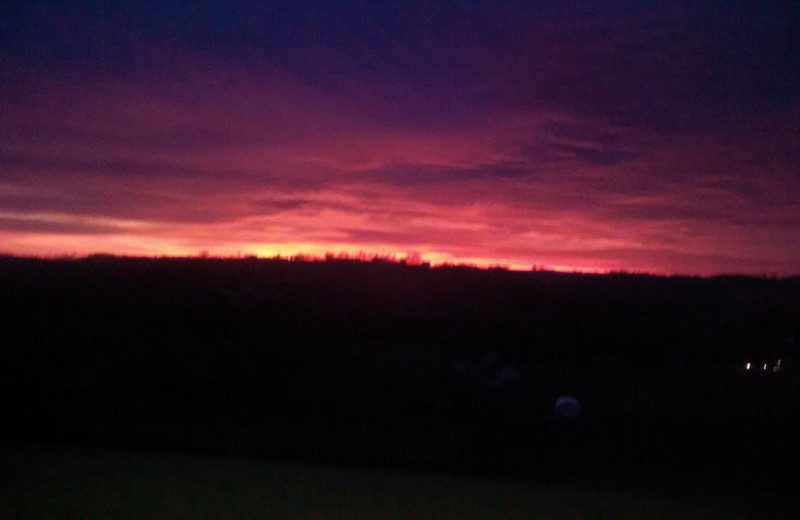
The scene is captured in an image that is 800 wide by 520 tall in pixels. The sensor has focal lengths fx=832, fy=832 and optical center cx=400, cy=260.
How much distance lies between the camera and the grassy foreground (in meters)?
7.07

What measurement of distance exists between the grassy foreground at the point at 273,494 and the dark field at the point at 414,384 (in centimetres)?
6

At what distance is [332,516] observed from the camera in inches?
275

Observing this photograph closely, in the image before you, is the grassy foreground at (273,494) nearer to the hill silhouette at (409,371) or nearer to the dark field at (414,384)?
the dark field at (414,384)

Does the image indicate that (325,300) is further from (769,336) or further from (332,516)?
(332,516)

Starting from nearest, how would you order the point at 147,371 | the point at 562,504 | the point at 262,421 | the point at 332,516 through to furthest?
1. the point at 332,516
2. the point at 562,504
3. the point at 262,421
4. the point at 147,371

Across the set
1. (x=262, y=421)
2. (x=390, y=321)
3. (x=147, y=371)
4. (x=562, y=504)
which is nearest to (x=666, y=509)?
(x=562, y=504)

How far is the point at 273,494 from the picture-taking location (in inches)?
299

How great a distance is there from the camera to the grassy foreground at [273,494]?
278 inches

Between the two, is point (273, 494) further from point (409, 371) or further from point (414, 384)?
point (409, 371)

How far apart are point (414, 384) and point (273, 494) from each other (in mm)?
6845

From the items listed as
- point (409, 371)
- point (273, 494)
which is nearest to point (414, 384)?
point (409, 371)

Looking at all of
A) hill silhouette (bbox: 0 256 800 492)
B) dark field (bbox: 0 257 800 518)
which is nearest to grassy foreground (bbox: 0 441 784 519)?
dark field (bbox: 0 257 800 518)

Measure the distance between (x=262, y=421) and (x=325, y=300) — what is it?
31.6 ft

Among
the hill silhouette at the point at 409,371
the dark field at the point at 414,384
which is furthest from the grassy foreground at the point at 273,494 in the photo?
the hill silhouette at the point at 409,371
